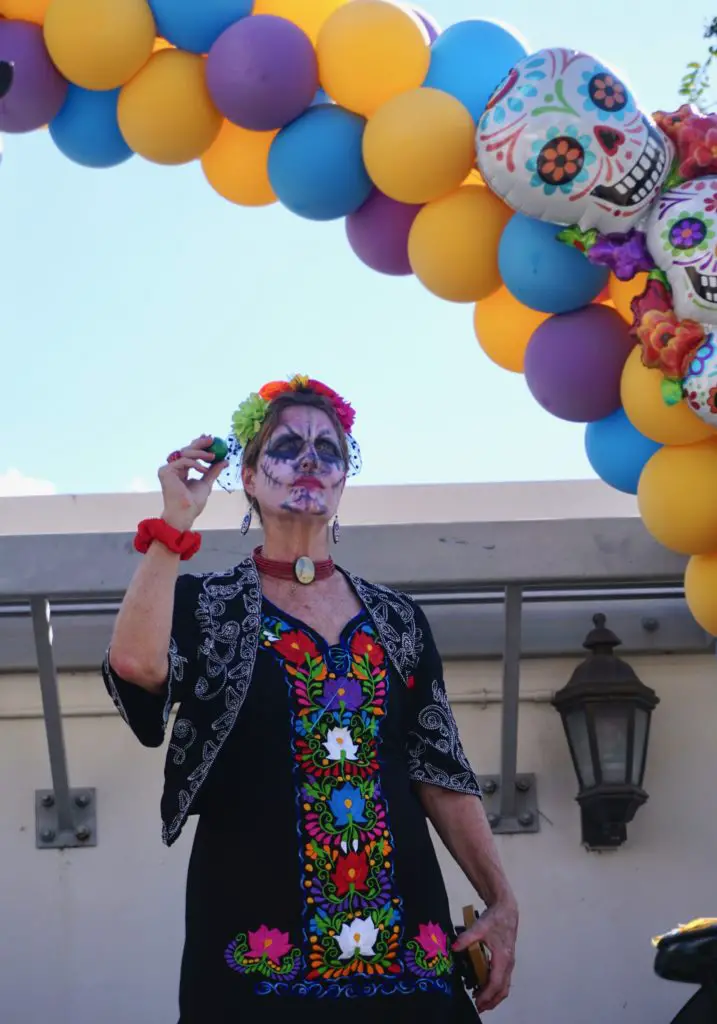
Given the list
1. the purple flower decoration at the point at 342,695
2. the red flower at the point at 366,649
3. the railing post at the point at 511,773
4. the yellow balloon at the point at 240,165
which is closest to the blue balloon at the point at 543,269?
the yellow balloon at the point at 240,165

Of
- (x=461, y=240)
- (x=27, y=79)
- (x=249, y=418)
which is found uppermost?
(x=27, y=79)

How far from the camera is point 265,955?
7.83 ft

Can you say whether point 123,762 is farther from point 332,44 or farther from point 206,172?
point 332,44

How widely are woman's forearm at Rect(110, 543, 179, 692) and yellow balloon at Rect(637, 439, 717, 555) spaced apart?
4.51 ft

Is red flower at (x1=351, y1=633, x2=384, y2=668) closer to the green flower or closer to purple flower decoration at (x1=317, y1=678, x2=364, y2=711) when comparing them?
purple flower decoration at (x1=317, y1=678, x2=364, y2=711)

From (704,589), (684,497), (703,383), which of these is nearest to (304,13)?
(703,383)

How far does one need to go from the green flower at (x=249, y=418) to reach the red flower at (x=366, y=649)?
0.43 m

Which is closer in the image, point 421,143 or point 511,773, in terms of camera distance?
point 421,143

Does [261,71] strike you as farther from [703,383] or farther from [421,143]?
[703,383]

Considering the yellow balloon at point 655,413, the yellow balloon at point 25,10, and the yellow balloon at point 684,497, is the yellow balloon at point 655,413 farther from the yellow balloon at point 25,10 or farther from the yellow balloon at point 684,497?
the yellow balloon at point 25,10

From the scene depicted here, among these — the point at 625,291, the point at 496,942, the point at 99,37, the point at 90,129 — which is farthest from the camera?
the point at 90,129

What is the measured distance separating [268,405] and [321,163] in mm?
1048

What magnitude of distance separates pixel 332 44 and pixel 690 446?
1262 mm

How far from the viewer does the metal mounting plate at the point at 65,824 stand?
14.5 feet
